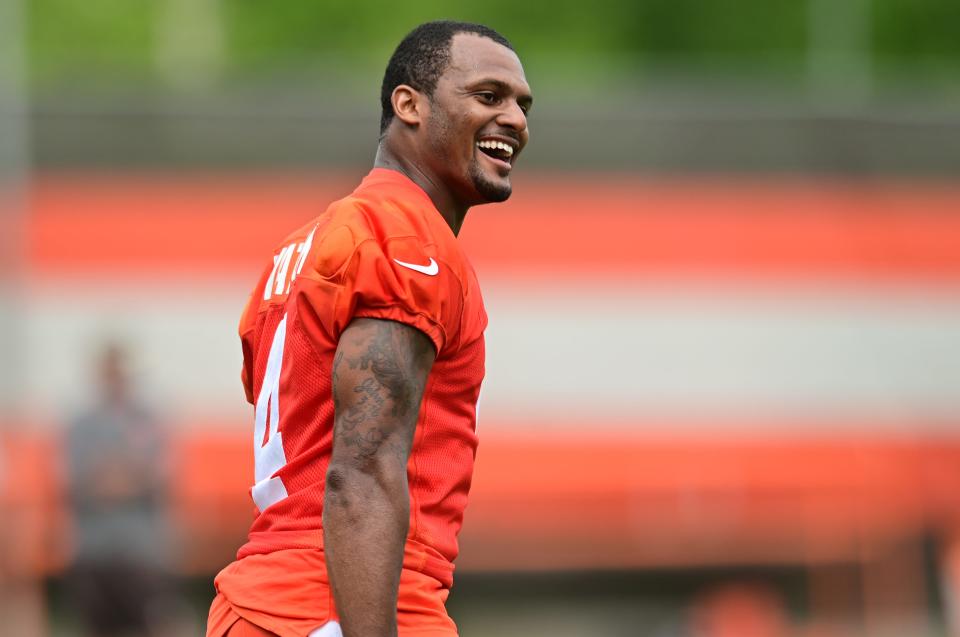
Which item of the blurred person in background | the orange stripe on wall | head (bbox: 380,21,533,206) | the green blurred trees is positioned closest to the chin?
head (bbox: 380,21,533,206)

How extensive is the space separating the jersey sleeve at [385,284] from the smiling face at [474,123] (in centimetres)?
37

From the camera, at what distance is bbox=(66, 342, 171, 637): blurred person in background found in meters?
11.0

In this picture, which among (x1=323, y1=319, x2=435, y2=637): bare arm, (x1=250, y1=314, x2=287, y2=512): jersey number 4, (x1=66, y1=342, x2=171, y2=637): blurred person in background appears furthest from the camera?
(x1=66, y1=342, x2=171, y2=637): blurred person in background

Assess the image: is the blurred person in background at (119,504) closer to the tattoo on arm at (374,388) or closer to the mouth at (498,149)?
the mouth at (498,149)

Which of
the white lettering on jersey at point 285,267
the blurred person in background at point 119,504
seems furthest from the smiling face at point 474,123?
the blurred person in background at point 119,504

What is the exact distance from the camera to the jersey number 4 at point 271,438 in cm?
364

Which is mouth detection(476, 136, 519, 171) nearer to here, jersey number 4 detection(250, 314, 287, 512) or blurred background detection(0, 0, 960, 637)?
jersey number 4 detection(250, 314, 287, 512)

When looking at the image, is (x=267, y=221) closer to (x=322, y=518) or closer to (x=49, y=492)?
(x=49, y=492)

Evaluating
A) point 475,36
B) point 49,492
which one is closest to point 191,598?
point 49,492

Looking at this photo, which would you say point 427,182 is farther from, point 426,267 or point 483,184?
point 426,267

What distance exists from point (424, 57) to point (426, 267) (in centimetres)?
64

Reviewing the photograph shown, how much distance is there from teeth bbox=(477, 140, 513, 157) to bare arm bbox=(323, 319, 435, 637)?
0.59 metres

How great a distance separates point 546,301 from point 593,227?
2.84 ft

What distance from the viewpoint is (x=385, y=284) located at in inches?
135
